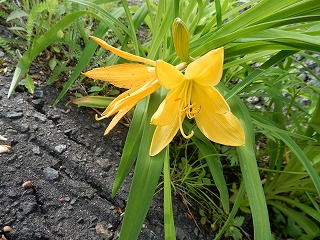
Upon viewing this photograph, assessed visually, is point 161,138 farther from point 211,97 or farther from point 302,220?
point 302,220

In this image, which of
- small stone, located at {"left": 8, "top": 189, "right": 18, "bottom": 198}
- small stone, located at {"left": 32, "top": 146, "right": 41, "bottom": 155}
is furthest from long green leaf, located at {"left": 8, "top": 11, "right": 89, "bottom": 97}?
Answer: small stone, located at {"left": 8, "top": 189, "right": 18, "bottom": 198}

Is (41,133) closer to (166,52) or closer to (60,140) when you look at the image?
(60,140)

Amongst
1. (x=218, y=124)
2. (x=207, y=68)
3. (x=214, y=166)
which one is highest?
(x=207, y=68)

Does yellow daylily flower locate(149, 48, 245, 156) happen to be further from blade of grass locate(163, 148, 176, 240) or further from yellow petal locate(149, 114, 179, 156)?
blade of grass locate(163, 148, 176, 240)

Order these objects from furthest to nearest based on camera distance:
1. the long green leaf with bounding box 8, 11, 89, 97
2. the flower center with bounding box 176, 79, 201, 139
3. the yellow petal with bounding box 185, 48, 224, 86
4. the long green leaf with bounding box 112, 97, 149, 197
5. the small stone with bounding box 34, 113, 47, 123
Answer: the small stone with bounding box 34, 113, 47, 123 < the long green leaf with bounding box 8, 11, 89, 97 < the long green leaf with bounding box 112, 97, 149, 197 < the flower center with bounding box 176, 79, 201, 139 < the yellow petal with bounding box 185, 48, 224, 86

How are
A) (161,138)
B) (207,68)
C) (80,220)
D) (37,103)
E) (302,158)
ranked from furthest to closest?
1. (37,103)
2. (80,220)
3. (302,158)
4. (161,138)
5. (207,68)

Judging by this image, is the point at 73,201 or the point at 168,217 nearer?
the point at 168,217

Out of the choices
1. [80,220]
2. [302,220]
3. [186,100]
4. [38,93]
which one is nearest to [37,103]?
[38,93]

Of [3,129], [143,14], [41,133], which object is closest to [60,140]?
[41,133]
